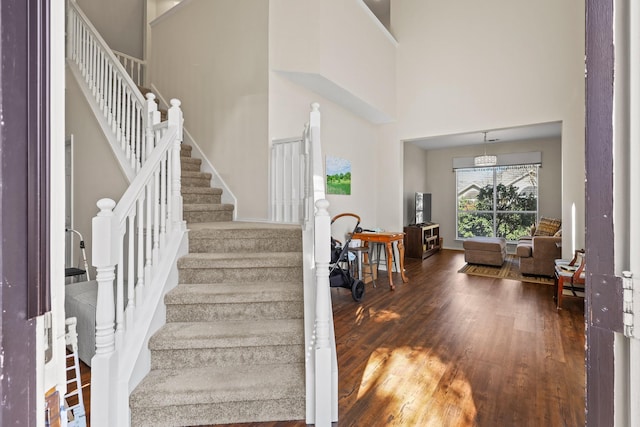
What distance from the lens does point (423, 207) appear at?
28.3 ft

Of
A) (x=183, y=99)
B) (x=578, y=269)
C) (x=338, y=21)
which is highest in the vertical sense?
(x=338, y=21)

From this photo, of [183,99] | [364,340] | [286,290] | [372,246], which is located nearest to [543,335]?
[364,340]

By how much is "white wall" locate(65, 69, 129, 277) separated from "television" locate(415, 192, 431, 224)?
677cm

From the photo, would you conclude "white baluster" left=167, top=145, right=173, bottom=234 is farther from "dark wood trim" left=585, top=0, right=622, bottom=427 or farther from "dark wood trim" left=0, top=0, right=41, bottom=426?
"dark wood trim" left=585, top=0, right=622, bottom=427

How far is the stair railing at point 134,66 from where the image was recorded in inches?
227

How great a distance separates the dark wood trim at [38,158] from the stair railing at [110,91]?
9.83ft

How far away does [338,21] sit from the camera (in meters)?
4.46

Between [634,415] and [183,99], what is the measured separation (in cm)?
557

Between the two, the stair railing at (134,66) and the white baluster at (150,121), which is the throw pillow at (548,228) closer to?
the white baluster at (150,121)

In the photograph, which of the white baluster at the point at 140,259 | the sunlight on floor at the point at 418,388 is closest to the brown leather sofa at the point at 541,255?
the sunlight on floor at the point at 418,388

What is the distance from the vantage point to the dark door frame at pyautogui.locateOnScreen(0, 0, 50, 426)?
0.43 metres

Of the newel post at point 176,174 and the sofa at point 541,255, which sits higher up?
the newel post at point 176,174

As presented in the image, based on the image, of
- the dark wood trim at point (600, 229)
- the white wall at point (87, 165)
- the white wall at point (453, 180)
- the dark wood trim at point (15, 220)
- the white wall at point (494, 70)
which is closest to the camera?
the dark wood trim at point (15, 220)

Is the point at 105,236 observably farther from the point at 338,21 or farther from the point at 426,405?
the point at 338,21
